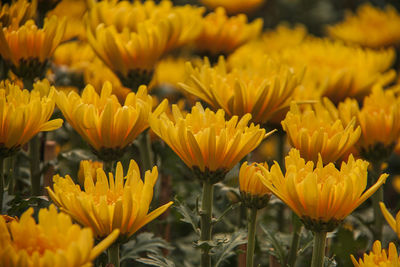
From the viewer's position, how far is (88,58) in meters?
1.52

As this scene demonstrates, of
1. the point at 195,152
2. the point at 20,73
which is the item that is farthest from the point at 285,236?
the point at 20,73

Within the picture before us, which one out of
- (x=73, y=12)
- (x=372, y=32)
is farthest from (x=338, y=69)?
(x=73, y=12)

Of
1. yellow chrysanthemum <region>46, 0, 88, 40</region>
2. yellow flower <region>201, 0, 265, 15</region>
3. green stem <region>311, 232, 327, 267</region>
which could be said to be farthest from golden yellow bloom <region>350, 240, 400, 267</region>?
yellow flower <region>201, 0, 265, 15</region>

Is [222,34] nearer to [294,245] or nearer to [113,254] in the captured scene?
[294,245]

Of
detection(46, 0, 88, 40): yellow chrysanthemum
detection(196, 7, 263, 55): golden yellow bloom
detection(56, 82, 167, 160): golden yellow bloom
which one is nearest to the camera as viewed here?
detection(56, 82, 167, 160): golden yellow bloom

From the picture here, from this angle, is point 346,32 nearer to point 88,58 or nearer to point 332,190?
point 88,58

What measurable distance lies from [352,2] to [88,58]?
2082 mm

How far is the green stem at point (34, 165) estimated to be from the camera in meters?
1.04

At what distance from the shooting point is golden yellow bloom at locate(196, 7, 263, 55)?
4.50 ft

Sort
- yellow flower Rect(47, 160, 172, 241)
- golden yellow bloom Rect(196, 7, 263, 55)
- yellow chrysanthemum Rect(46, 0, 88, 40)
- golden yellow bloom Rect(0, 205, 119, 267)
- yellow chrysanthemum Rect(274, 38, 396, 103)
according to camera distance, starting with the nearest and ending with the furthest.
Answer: golden yellow bloom Rect(0, 205, 119, 267) → yellow flower Rect(47, 160, 172, 241) → yellow chrysanthemum Rect(274, 38, 396, 103) → golden yellow bloom Rect(196, 7, 263, 55) → yellow chrysanthemum Rect(46, 0, 88, 40)

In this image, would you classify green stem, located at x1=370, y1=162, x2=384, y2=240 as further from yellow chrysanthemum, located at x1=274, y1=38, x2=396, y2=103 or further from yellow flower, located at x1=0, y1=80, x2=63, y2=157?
yellow flower, located at x1=0, y1=80, x2=63, y2=157

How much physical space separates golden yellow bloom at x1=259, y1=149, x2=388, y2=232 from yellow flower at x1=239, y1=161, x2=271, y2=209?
0.09 meters

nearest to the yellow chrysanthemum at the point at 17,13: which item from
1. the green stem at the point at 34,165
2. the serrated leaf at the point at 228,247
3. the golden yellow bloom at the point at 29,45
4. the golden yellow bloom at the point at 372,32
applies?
the golden yellow bloom at the point at 29,45

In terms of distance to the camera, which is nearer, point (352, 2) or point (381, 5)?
point (381, 5)
